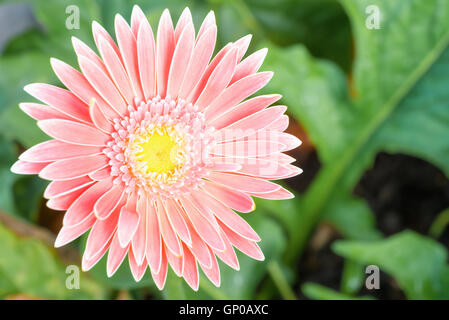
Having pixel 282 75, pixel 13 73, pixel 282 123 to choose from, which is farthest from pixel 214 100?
pixel 13 73

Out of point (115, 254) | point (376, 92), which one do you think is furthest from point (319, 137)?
point (115, 254)

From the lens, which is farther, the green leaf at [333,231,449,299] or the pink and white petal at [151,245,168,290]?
the green leaf at [333,231,449,299]

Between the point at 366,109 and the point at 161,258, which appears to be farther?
the point at 366,109

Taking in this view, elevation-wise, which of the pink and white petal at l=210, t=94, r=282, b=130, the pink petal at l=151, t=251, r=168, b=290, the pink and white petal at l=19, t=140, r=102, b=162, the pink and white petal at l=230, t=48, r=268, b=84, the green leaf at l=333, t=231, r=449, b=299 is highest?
the pink and white petal at l=230, t=48, r=268, b=84

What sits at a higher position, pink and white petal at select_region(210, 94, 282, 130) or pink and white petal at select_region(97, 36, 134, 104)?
pink and white petal at select_region(97, 36, 134, 104)

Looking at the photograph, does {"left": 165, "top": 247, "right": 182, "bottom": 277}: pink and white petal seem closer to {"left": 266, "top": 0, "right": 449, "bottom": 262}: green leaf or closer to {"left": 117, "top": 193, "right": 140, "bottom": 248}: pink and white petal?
{"left": 117, "top": 193, "right": 140, "bottom": 248}: pink and white petal

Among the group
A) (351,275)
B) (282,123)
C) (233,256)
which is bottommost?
(351,275)

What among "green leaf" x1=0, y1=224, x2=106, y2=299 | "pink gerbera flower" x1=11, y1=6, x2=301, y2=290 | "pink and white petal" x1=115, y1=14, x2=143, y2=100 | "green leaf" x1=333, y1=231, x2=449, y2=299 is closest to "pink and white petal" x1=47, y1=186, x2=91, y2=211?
"pink gerbera flower" x1=11, y1=6, x2=301, y2=290

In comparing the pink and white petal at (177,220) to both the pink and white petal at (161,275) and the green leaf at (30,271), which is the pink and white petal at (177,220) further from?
the green leaf at (30,271)

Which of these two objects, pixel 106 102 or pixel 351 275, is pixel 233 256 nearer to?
→ pixel 106 102
